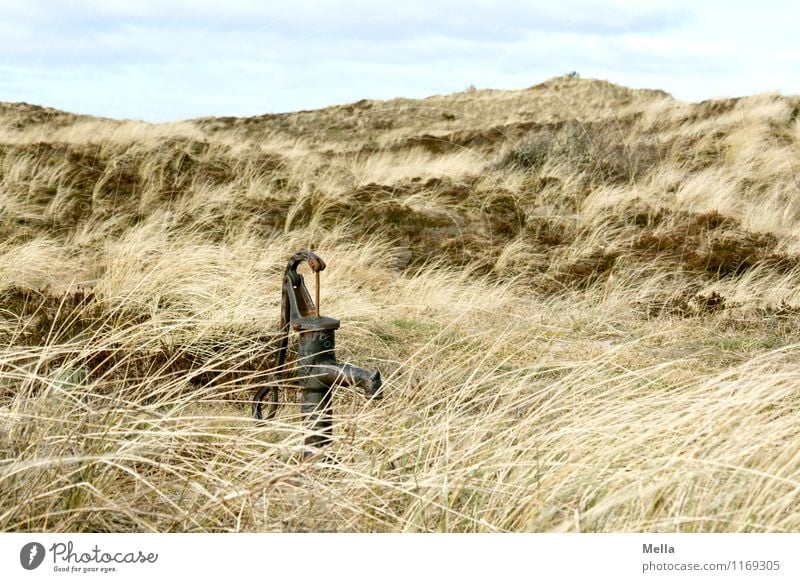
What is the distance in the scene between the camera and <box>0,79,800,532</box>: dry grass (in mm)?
2605

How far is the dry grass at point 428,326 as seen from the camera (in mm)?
2605

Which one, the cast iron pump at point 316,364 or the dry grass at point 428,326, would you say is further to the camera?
the cast iron pump at point 316,364

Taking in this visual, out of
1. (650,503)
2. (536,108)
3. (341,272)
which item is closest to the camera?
(650,503)

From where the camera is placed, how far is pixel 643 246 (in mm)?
8070

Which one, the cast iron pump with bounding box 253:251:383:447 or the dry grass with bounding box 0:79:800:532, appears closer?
the dry grass with bounding box 0:79:800:532

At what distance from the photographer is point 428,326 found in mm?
5586

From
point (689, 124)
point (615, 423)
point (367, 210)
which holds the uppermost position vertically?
point (689, 124)

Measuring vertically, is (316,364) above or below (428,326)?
above

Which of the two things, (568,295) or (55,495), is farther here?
(568,295)

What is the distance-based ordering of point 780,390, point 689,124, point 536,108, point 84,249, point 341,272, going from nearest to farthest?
point 780,390, point 341,272, point 84,249, point 689,124, point 536,108

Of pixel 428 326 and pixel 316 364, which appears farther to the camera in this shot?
pixel 428 326
